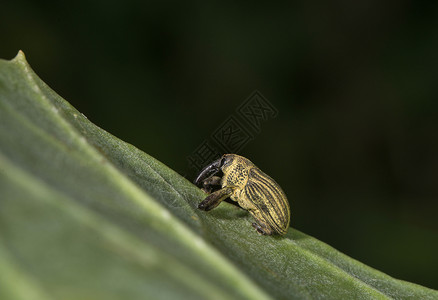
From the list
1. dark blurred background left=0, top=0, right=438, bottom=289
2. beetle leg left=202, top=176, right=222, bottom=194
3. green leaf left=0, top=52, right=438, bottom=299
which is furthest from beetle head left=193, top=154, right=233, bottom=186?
dark blurred background left=0, top=0, right=438, bottom=289

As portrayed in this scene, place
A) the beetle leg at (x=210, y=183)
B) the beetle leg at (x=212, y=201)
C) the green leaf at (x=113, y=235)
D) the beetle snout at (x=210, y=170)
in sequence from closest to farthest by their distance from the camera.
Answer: the green leaf at (x=113, y=235), the beetle leg at (x=212, y=201), the beetle leg at (x=210, y=183), the beetle snout at (x=210, y=170)

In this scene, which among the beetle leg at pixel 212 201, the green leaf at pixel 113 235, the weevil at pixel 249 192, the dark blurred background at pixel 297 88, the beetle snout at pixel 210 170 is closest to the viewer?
the green leaf at pixel 113 235

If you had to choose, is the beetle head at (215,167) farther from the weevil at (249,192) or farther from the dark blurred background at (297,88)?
the dark blurred background at (297,88)

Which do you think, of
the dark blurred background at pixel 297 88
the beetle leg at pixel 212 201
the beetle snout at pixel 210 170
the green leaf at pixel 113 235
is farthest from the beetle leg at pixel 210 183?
the dark blurred background at pixel 297 88

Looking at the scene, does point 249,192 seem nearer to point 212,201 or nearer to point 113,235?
point 212,201

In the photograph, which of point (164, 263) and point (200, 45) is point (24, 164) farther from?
point (200, 45)

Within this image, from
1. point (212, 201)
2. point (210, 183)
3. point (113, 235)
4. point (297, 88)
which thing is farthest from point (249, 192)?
point (297, 88)

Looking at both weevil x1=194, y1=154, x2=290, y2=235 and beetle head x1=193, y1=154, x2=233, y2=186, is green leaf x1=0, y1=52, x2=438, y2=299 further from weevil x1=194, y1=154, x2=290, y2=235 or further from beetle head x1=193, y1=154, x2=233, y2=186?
beetle head x1=193, y1=154, x2=233, y2=186
